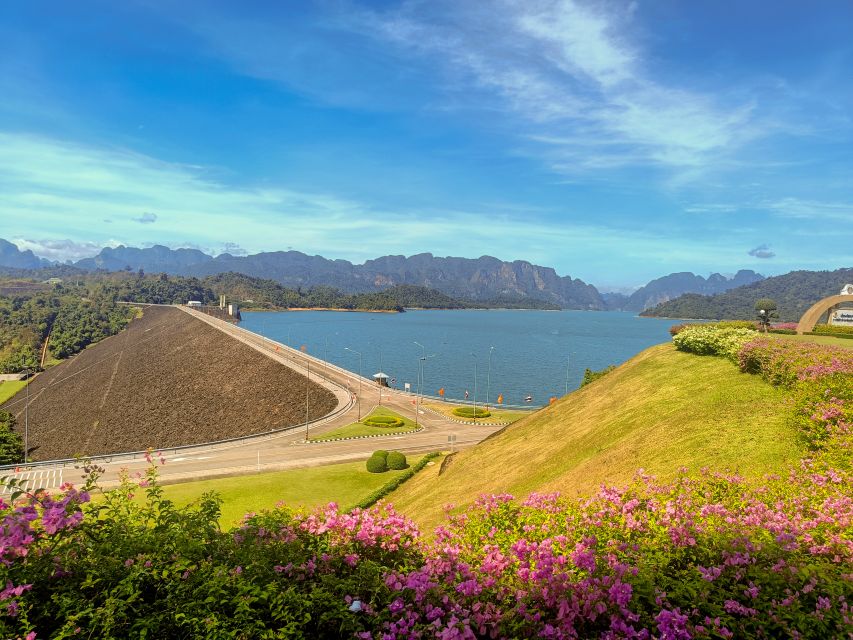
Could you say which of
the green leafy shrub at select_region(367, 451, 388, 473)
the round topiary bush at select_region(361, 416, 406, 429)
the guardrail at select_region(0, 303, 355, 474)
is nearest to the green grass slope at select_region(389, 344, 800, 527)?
the green leafy shrub at select_region(367, 451, 388, 473)

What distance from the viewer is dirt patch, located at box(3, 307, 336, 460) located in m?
69.7

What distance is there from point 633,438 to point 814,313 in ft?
100

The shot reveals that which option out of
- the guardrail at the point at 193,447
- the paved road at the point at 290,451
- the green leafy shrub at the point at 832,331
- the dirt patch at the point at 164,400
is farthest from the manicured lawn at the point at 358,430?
the green leafy shrub at the point at 832,331

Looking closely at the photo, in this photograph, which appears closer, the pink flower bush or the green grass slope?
the green grass slope

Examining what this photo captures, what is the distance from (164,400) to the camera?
85.4 meters

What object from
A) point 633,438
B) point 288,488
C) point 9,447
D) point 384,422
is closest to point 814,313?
point 633,438

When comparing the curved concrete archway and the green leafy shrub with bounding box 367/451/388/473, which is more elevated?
the curved concrete archway

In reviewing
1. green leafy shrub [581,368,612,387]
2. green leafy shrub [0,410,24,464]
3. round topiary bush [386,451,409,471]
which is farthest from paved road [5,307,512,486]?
green leafy shrub [581,368,612,387]

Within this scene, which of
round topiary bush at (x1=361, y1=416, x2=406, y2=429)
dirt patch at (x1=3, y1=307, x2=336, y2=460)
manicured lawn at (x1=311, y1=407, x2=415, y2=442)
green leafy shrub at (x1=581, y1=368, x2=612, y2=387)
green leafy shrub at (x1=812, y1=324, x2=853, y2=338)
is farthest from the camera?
dirt patch at (x1=3, y1=307, x2=336, y2=460)

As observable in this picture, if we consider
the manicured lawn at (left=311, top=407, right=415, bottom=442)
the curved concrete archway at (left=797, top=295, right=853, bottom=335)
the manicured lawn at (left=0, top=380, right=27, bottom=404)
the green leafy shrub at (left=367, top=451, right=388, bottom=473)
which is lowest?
the manicured lawn at (left=0, top=380, right=27, bottom=404)

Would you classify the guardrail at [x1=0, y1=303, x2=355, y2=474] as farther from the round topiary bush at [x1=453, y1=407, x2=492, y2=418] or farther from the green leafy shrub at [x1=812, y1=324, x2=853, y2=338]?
the green leafy shrub at [x1=812, y1=324, x2=853, y2=338]

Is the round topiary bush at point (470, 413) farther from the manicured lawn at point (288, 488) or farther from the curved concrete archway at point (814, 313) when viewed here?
the curved concrete archway at point (814, 313)

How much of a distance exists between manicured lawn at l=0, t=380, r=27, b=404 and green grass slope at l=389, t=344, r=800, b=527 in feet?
381

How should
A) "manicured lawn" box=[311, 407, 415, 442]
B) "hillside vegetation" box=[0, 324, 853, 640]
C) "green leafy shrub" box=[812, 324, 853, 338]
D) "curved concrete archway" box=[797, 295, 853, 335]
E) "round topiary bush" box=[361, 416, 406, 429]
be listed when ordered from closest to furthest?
"hillside vegetation" box=[0, 324, 853, 640] < "green leafy shrub" box=[812, 324, 853, 338] < "curved concrete archway" box=[797, 295, 853, 335] < "manicured lawn" box=[311, 407, 415, 442] < "round topiary bush" box=[361, 416, 406, 429]
